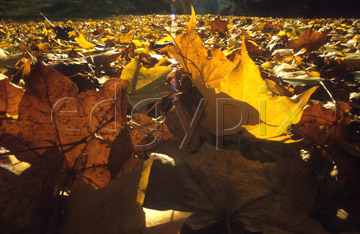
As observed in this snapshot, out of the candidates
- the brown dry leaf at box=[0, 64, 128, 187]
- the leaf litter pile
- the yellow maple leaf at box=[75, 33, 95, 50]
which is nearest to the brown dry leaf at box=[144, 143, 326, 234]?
the leaf litter pile

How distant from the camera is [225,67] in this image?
66cm

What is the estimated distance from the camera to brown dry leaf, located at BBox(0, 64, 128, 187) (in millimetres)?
410

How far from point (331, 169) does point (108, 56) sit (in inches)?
44.0

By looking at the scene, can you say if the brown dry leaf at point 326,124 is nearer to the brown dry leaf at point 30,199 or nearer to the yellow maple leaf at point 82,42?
the brown dry leaf at point 30,199

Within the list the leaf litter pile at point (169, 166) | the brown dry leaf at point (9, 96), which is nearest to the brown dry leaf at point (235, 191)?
the leaf litter pile at point (169, 166)

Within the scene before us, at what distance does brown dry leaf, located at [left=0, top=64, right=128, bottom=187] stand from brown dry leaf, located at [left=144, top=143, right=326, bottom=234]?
0.41 feet

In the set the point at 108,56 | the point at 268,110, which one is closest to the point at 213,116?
the point at 268,110

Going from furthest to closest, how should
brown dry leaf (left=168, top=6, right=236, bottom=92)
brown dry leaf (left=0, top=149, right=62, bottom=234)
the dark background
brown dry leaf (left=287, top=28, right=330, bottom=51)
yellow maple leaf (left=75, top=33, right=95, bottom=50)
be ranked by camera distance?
the dark background → yellow maple leaf (left=75, top=33, right=95, bottom=50) → brown dry leaf (left=287, top=28, right=330, bottom=51) → brown dry leaf (left=168, top=6, right=236, bottom=92) → brown dry leaf (left=0, top=149, right=62, bottom=234)

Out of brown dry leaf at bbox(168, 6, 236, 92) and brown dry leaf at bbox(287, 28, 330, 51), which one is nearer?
brown dry leaf at bbox(168, 6, 236, 92)

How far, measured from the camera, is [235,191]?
423 mm

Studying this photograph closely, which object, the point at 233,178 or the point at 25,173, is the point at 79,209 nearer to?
the point at 25,173

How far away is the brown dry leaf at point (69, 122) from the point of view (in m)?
0.41

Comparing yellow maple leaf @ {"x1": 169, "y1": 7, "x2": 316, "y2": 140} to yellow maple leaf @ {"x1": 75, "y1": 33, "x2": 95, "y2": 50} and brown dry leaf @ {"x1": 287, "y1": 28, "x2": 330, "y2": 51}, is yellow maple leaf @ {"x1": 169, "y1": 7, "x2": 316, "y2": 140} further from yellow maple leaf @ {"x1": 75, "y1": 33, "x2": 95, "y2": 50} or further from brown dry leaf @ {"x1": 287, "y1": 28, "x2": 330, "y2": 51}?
yellow maple leaf @ {"x1": 75, "y1": 33, "x2": 95, "y2": 50}

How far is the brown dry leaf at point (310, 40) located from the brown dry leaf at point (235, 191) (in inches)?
48.0
